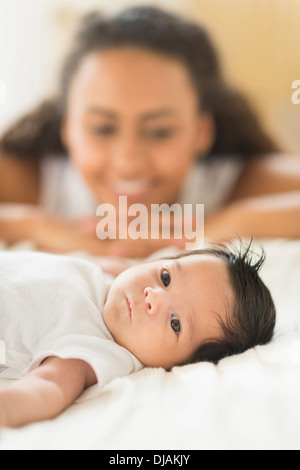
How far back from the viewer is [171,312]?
59 cm

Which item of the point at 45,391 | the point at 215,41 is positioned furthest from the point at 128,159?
the point at 45,391

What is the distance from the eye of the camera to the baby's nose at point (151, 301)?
1.91 ft

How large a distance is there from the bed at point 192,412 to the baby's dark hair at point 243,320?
0.05 feet

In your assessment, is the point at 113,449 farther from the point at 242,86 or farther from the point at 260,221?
the point at 242,86

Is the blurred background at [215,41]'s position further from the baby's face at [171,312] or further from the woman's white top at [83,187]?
the baby's face at [171,312]

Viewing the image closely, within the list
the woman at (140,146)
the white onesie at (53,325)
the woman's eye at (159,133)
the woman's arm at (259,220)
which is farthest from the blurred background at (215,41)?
the white onesie at (53,325)

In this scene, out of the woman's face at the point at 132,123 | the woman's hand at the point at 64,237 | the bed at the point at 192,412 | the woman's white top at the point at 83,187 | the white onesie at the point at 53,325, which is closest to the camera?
the bed at the point at 192,412

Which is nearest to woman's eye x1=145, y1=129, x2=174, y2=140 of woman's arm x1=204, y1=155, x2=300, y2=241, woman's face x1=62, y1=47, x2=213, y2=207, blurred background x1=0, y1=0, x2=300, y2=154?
woman's face x1=62, y1=47, x2=213, y2=207

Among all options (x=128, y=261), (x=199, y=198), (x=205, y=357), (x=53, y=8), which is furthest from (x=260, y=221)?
(x=53, y=8)

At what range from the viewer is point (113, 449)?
17.2 inches

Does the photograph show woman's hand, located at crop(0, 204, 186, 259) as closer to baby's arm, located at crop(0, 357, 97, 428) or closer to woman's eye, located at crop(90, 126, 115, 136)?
woman's eye, located at crop(90, 126, 115, 136)

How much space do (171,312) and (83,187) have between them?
0.91 metres

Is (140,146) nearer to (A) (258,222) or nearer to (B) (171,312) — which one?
(A) (258,222)

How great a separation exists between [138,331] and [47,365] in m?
0.11
